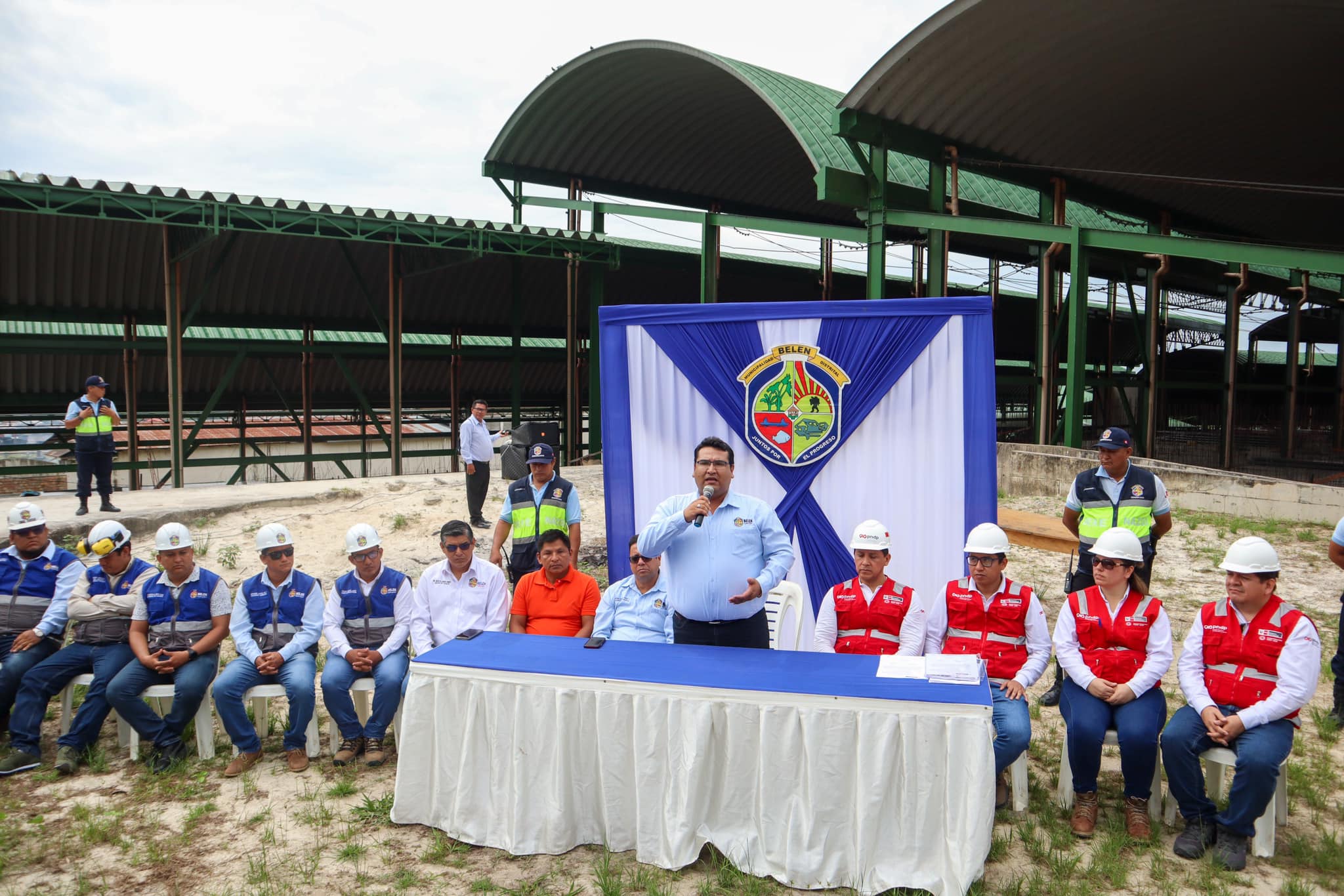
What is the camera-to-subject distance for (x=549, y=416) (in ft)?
76.1

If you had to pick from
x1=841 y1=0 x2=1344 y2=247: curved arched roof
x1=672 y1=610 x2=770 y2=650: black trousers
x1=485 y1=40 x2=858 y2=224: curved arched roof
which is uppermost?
x1=485 y1=40 x2=858 y2=224: curved arched roof

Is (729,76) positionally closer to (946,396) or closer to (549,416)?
(549,416)

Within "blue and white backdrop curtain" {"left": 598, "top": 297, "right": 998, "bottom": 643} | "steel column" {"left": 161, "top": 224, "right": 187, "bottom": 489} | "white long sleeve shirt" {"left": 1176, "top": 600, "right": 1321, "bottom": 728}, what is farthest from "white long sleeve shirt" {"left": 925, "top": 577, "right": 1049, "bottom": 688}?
"steel column" {"left": 161, "top": 224, "right": 187, "bottom": 489}

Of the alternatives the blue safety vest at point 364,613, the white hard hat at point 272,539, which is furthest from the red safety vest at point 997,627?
the white hard hat at point 272,539

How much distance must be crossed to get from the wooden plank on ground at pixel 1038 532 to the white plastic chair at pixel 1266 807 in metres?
2.41

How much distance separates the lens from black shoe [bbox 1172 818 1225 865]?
11.7 feet

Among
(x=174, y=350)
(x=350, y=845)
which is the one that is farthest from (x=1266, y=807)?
(x=174, y=350)

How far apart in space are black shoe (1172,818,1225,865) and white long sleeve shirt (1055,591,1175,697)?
54cm

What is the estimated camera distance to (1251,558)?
372 centimetres

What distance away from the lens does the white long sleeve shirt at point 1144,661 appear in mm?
3869

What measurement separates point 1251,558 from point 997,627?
3.59ft

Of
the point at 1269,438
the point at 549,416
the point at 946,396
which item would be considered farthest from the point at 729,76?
the point at 1269,438

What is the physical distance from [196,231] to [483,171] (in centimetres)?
572

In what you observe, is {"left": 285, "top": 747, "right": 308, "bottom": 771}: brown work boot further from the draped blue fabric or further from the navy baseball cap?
the navy baseball cap
